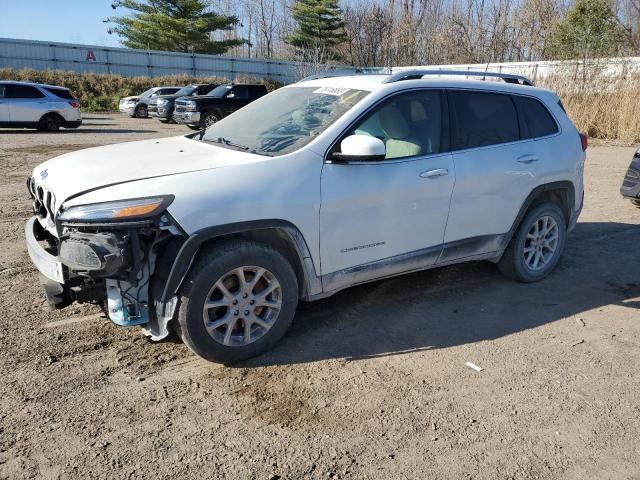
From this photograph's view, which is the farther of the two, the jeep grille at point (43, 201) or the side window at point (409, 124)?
the side window at point (409, 124)

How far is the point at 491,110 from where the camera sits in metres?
4.86

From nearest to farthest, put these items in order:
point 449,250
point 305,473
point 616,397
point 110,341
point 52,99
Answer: point 305,473
point 616,397
point 110,341
point 449,250
point 52,99

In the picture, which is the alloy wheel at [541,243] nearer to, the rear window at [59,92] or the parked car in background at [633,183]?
the parked car in background at [633,183]

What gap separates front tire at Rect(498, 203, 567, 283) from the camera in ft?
16.8

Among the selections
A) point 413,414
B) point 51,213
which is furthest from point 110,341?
point 413,414

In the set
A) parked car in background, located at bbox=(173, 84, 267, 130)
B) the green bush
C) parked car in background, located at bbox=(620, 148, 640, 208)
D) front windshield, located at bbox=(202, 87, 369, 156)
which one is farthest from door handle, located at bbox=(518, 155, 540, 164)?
the green bush

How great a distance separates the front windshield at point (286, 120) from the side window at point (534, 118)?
176cm

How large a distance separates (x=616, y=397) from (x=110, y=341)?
132 inches

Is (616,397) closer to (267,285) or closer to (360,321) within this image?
(360,321)

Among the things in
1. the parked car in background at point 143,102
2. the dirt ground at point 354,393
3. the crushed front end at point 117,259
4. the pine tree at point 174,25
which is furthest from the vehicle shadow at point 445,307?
the pine tree at point 174,25

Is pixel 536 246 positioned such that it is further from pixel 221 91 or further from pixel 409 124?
pixel 221 91

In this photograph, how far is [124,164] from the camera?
12.5ft

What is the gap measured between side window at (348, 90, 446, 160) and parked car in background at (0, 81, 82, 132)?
18051 mm

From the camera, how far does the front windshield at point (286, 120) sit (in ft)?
13.1
